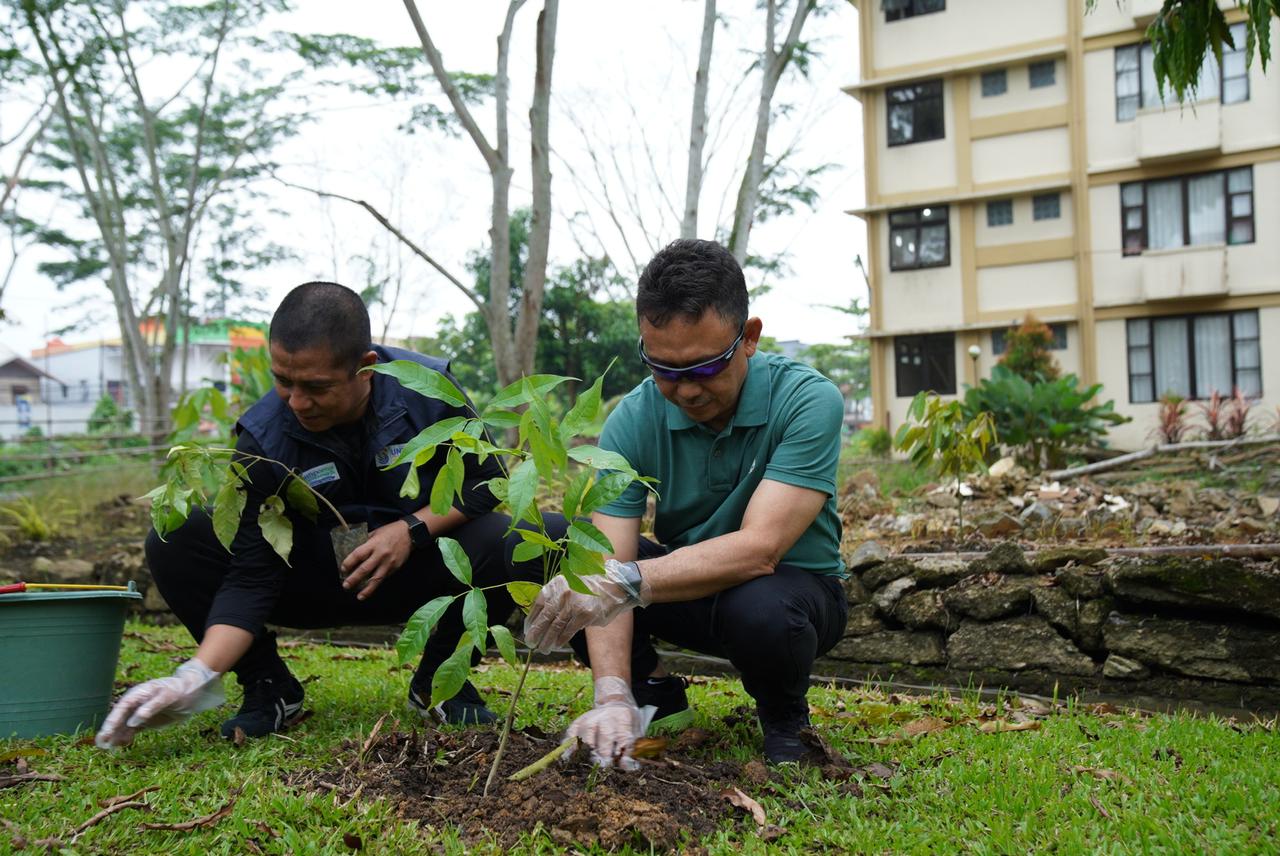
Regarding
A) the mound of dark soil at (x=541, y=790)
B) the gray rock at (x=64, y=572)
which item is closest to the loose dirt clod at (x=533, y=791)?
the mound of dark soil at (x=541, y=790)

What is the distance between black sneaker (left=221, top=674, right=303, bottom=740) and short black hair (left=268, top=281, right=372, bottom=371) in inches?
39.7

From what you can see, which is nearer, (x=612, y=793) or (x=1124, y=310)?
(x=612, y=793)

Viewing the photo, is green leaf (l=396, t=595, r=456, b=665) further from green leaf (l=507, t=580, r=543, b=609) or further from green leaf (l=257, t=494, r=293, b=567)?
green leaf (l=257, t=494, r=293, b=567)

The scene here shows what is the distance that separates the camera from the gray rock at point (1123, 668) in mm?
3650

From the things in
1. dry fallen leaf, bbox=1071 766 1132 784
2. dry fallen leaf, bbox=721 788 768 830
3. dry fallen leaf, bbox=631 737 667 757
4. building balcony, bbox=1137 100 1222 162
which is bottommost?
dry fallen leaf, bbox=1071 766 1132 784

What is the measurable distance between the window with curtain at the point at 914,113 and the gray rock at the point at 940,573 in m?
14.4

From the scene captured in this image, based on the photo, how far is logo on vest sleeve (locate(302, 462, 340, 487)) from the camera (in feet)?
10.2

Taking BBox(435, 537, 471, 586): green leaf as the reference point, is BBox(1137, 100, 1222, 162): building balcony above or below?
above

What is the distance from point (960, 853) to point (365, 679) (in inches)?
103

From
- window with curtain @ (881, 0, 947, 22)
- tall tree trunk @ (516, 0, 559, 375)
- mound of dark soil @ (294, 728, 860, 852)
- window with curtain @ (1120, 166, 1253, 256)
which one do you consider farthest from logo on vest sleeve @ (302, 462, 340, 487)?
window with curtain @ (881, 0, 947, 22)

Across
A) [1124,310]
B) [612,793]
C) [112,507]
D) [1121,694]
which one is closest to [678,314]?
[612,793]

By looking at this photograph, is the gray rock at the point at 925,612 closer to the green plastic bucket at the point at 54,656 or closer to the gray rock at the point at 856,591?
the gray rock at the point at 856,591

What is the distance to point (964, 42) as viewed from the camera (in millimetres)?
16859

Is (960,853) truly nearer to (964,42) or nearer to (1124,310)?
(1124,310)
